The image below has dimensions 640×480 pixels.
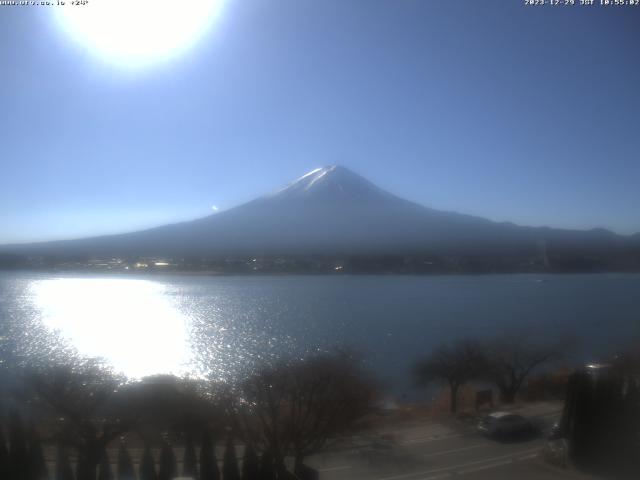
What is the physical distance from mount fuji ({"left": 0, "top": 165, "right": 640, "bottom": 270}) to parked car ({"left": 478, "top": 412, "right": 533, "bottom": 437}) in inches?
127

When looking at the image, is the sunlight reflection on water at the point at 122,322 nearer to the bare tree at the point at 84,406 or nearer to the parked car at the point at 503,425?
the bare tree at the point at 84,406

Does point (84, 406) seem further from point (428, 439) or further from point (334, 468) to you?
point (428, 439)

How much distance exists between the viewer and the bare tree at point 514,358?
155 inches

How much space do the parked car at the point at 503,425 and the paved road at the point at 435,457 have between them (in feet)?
0.17

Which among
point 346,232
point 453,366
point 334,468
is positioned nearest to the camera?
point 334,468

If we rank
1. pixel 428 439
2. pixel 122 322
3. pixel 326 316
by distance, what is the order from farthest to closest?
pixel 122 322 → pixel 326 316 → pixel 428 439

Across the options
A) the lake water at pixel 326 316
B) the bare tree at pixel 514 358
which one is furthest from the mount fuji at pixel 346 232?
the bare tree at pixel 514 358

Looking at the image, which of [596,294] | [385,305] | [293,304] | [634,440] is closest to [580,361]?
[634,440]

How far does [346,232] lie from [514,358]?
4207 millimetres

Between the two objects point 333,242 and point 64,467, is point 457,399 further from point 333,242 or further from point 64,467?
point 333,242

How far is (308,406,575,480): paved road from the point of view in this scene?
9.61ft

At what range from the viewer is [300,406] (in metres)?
3.13

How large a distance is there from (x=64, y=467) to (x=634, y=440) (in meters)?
3.18

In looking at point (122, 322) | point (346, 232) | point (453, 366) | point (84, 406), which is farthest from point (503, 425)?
point (346, 232)
